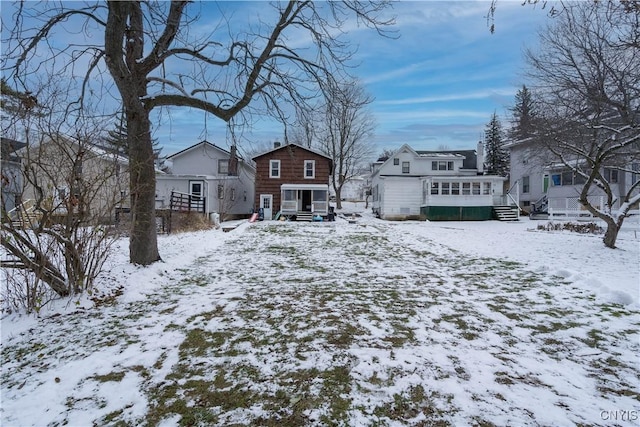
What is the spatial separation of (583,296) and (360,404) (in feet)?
15.9

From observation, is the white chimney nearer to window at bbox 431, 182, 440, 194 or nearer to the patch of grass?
window at bbox 431, 182, 440, 194

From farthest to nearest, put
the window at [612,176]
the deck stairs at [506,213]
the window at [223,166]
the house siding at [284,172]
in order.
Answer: the window at [223,166] < the house siding at [284,172] < the deck stairs at [506,213] < the window at [612,176]

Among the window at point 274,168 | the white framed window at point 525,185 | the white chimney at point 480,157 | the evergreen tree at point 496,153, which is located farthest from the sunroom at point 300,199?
the evergreen tree at point 496,153

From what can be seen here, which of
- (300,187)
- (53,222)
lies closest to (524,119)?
(53,222)

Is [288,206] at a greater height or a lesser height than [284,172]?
lesser

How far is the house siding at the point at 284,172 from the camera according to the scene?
2669cm

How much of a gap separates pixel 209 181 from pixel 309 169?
7859 mm

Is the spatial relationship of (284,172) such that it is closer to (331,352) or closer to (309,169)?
(309,169)

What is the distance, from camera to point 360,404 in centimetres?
→ 252

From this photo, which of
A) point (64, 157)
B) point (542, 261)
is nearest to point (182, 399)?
point (64, 157)

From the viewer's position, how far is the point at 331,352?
11.0 ft

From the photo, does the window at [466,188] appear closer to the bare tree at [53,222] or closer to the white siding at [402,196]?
the white siding at [402,196]

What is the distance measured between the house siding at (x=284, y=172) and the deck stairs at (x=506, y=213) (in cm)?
1330

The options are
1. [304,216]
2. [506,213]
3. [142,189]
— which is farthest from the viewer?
[304,216]
